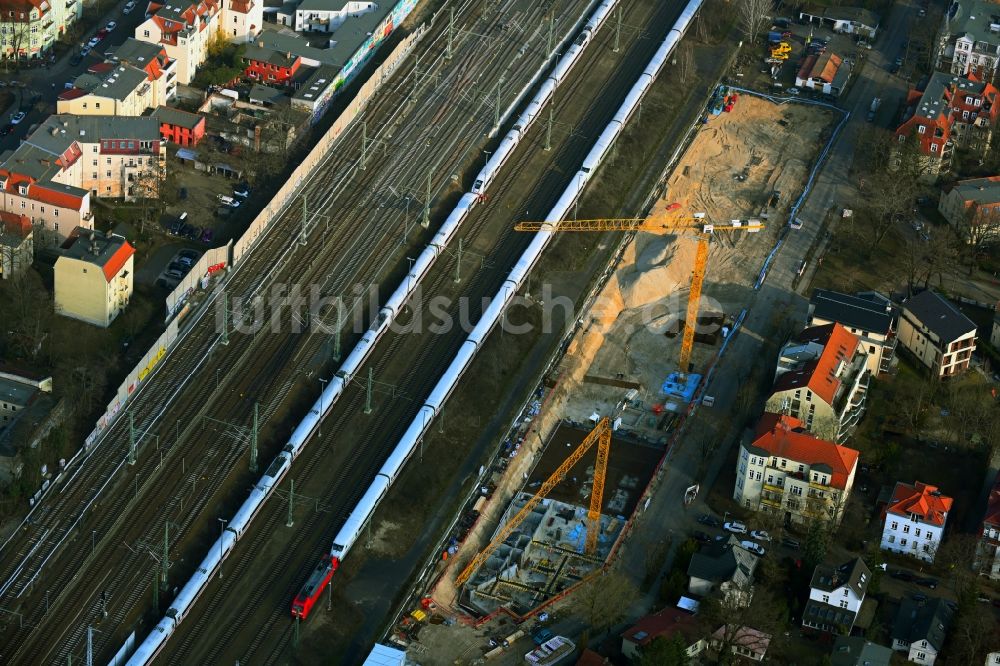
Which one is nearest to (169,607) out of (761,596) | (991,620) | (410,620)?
(410,620)

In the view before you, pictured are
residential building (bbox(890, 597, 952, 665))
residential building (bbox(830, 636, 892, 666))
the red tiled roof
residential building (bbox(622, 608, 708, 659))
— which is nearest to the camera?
residential building (bbox(830, 636, 892, 666))

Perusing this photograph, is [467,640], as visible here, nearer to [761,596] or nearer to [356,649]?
[356,649]

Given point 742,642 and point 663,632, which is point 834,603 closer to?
point 742,642

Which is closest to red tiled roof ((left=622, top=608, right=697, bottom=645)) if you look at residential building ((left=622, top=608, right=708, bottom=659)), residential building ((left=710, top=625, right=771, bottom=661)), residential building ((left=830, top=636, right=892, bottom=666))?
residential building ((left=622, top=608, right=708, bottom=659))

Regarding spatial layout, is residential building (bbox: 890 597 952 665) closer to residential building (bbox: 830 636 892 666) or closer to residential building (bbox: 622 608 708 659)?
residential building (bbox: 830 636 892 666)

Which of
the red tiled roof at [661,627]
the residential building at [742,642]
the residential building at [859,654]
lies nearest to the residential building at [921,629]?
the residential building at [859,654]

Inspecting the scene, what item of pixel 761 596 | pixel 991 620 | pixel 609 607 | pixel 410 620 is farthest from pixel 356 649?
pixel 991 620
